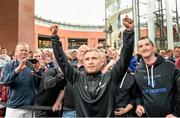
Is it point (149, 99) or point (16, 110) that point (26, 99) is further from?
point (149, 99)

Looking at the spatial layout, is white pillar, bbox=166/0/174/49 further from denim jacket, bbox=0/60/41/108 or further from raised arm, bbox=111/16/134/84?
raised arm, bbox=111/16/134/84

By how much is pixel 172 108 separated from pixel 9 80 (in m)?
2.08

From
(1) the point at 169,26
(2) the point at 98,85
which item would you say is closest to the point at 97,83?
(2) the point at 98,85

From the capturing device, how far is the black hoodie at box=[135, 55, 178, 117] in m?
2.84

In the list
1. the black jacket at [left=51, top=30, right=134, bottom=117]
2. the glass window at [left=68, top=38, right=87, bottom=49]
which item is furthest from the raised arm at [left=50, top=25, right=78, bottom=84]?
the glass window at [left=68, top=38, right=87, bottom=49]

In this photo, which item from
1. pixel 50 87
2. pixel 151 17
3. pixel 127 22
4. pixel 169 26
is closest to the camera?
pixel 127 22

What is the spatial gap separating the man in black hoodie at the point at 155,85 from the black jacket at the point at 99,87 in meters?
0.55

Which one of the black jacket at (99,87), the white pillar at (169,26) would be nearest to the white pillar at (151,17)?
the white pillar at (169,26)

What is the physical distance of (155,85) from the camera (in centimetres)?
289

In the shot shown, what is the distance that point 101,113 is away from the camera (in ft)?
7.77

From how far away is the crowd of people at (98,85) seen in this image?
2471mm

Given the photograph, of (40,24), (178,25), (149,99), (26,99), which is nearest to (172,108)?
(149,99)

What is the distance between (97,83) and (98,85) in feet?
0.08

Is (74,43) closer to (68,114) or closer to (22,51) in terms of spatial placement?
(22,51)
